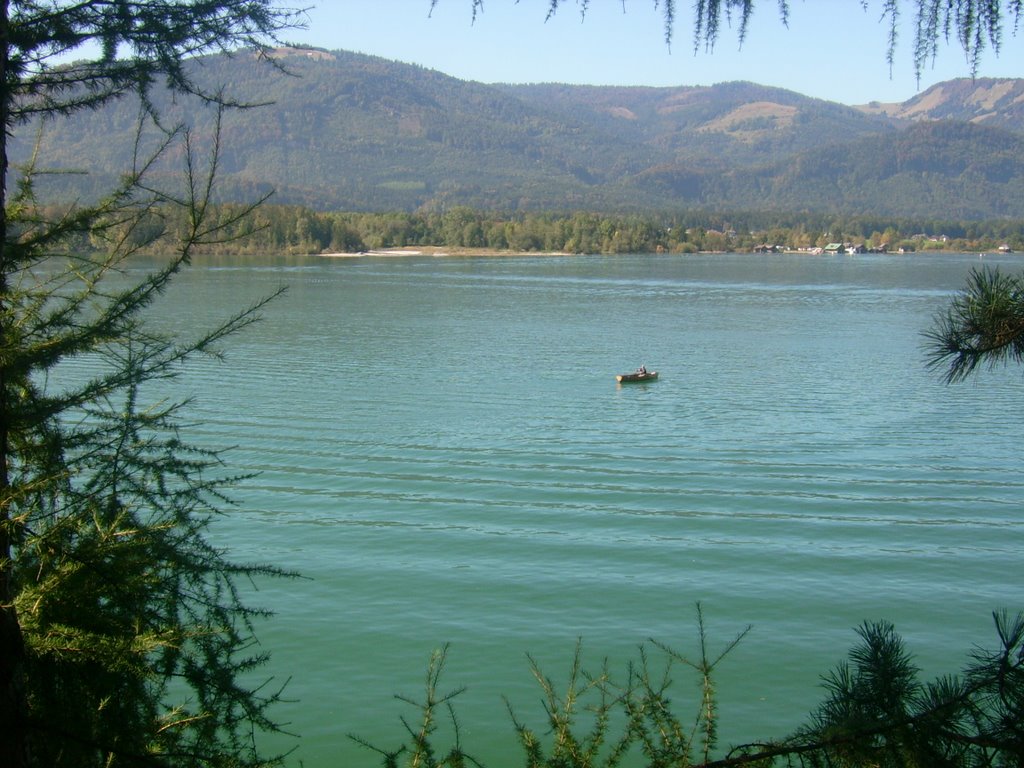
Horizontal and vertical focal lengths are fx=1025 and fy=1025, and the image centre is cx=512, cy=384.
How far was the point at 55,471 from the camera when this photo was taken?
4.18m

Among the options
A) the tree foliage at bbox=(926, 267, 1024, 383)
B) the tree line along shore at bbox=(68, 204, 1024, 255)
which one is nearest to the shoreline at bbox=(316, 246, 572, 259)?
the tree line along shore at bbox=(68, 204, 1024, 255)

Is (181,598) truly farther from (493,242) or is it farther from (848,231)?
(848,231)

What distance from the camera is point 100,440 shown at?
458 centimetres

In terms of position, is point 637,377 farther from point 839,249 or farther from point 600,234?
point 839,249

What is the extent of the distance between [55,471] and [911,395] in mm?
25847

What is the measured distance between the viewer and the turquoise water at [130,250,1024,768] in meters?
11.5

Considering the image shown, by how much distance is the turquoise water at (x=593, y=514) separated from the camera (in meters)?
11.5

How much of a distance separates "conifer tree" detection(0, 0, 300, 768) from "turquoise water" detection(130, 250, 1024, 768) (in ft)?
14.4

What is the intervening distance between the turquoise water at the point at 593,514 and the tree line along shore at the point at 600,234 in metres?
71.8

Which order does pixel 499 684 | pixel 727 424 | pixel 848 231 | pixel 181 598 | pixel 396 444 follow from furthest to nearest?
1. pixel 848 231
2. pixel 727 424
3. pixel 396 444
4. pixel 499 684
5. pixel 181 598

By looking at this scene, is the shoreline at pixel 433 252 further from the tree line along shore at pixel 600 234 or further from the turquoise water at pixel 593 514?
the turquoise water at pixel 593 514

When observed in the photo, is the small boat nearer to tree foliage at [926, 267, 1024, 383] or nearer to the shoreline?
tree foliage at [926, 267, 1024, 383]

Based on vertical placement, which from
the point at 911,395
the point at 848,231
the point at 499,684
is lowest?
the point at 499,684

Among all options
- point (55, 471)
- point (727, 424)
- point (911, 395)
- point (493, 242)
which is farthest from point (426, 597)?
point (493, 242)
